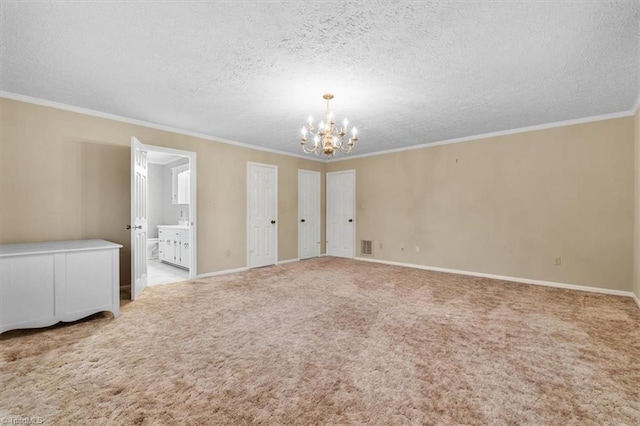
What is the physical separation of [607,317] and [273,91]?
4514 millimetres

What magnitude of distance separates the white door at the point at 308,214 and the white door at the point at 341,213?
0.33m

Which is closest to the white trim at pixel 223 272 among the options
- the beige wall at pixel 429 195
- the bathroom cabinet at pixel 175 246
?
the beige wall at pixel 429 195

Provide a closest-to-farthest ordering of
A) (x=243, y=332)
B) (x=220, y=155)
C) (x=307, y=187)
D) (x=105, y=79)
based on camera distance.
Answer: (x=243, y=332) < (x=105, y=79) < (x=220, y=155) < (x=307, y=187)

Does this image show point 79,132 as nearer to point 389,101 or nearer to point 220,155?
point 220,155

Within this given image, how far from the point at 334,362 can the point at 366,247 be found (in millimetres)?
4665

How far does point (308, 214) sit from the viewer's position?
7.08 m

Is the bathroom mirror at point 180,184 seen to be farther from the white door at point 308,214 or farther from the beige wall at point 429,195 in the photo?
the white door at point 308,214

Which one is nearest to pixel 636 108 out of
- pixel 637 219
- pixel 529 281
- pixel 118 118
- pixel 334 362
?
pixel 637 219

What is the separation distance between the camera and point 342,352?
2.40 metres

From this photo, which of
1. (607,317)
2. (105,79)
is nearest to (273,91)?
(105,79)

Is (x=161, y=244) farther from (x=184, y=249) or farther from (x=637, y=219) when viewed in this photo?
(x=637, y=219)

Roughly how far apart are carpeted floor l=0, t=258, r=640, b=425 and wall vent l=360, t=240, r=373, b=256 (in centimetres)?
283

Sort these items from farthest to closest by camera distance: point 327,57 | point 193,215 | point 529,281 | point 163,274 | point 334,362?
point 163,274, point 193,215, point 529,281, point 327,57, point 334,362

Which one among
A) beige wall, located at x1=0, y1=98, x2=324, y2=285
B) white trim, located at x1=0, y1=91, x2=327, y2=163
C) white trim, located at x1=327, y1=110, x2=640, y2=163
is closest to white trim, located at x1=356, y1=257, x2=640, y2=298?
white trim, located at x1=327, y1=110, x2=640, y2=163
